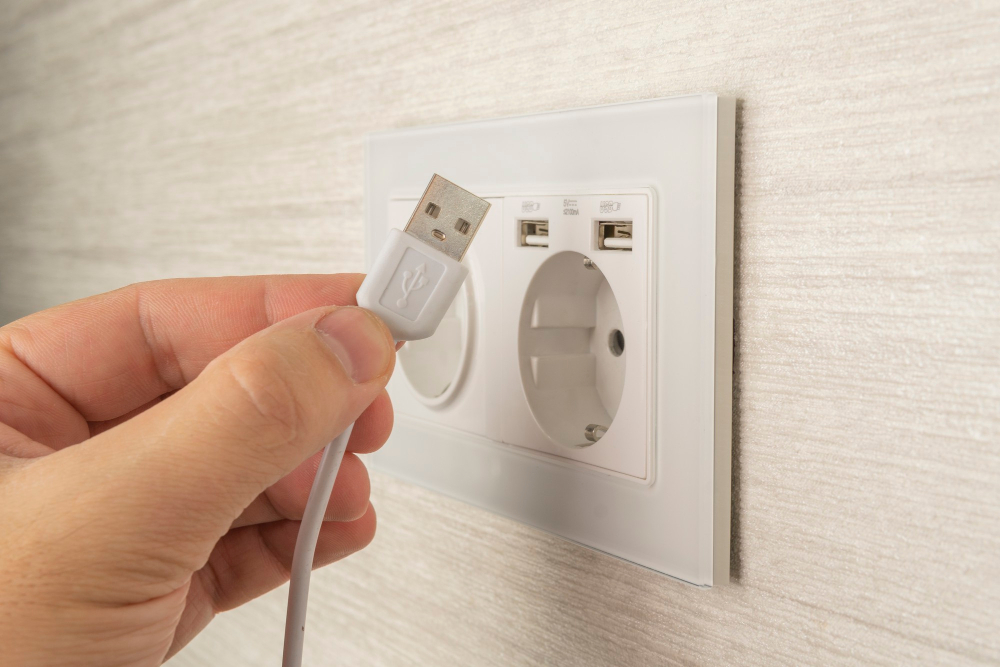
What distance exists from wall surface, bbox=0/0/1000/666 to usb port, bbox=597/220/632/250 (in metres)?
0.04

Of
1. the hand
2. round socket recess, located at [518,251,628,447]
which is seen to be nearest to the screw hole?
round socket recess, located at [518,251,628,447]

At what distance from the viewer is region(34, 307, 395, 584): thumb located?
0.21 m

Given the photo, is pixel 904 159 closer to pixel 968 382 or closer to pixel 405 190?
pixel 968 382

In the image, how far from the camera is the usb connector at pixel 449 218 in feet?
0.88

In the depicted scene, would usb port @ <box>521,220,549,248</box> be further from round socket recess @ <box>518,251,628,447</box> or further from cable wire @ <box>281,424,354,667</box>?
cable wire @ <box>281,424,354,667</box>

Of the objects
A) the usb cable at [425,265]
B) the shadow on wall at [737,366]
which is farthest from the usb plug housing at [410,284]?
the shadow on wall at [737,366]

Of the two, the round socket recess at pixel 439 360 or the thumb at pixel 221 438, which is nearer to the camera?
the thumb at pixel 221 438

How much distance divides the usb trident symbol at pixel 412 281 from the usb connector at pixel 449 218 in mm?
12

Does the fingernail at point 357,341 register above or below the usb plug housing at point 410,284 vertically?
below

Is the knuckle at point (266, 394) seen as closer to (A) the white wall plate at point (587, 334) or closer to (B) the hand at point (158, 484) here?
(B) the hand at point (158, 484)

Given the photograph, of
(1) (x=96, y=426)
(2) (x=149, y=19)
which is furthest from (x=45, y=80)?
(1) (x=96, y=426)

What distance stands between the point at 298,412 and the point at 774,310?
17cm

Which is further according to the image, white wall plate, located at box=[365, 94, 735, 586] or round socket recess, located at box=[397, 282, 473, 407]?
round socket recess, located at box=[397, 282, 473, 407]

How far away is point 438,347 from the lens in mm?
368
